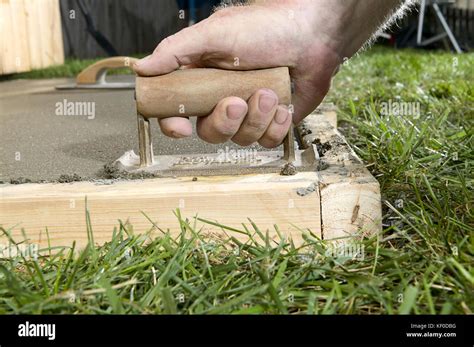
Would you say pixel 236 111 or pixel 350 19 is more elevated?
pixel 350 19

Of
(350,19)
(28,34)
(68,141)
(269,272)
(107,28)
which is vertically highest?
(107,28)

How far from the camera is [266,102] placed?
3.81 feet

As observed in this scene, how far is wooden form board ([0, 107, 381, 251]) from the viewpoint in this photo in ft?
3.47

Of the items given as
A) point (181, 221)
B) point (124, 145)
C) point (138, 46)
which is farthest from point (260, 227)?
point (138, 46)

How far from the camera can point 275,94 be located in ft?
3.84

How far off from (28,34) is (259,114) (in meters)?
3.39

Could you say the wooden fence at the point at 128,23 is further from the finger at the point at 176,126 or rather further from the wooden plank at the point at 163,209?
the wooden plank at the point at 163,209

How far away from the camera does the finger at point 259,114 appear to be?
116cm

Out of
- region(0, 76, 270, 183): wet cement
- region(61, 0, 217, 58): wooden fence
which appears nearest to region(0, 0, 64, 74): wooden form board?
region(61, 0, 217, 58): wooden fence

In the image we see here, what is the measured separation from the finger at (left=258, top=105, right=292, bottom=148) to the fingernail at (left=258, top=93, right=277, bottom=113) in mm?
32

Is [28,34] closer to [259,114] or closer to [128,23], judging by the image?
[128,23]

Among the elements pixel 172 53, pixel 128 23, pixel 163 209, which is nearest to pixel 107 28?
pixel 128 23

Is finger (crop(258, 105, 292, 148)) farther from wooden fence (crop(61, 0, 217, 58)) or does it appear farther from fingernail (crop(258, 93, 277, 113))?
wooden fence (crop(61, 0, 217, 58))
